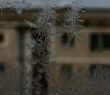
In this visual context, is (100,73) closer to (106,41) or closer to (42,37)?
(42,37)

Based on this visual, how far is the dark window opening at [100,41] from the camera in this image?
33.7 feet

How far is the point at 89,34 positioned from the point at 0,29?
6.00 feet

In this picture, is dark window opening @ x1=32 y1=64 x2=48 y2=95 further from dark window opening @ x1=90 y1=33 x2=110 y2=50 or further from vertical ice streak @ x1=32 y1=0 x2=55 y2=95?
dark window opening @ x1=90 y1=33 x2=110 y2=50

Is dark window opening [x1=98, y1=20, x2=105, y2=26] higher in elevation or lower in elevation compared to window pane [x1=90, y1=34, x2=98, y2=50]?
higher

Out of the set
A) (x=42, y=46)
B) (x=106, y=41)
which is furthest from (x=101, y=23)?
(x=42, y=46)

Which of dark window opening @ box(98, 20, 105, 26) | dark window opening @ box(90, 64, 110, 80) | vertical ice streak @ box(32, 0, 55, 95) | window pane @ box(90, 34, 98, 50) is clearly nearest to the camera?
vertical ice streak @ box(32, 0, 55, 95)

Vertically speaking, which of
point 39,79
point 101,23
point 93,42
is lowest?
point 93,42

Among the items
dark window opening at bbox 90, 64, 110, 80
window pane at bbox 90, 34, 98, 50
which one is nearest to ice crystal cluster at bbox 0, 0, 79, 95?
dark window opening at bbox 90, 64, 110, 80

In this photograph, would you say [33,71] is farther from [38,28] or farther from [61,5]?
[61,5]

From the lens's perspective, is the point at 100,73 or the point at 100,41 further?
the point at 100,41

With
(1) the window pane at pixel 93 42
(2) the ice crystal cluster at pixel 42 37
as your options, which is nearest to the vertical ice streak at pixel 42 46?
(2) the ice crystal cluster at pixel 42 37

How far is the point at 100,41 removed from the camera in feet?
34.4

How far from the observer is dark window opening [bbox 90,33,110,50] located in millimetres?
10258

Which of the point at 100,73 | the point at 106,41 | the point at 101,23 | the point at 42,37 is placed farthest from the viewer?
the point at 106,41
